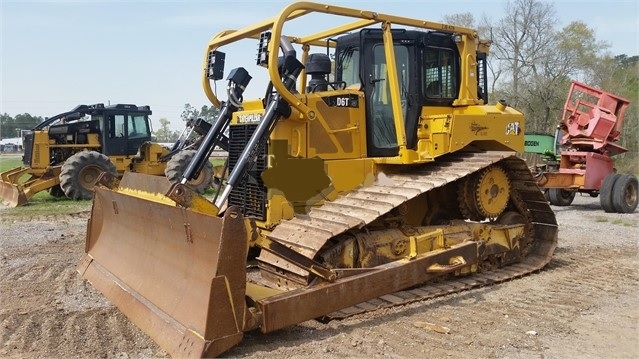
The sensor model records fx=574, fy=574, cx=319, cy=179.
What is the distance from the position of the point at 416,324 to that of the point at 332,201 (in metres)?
1.72

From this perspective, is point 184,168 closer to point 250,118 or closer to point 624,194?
point 250,118

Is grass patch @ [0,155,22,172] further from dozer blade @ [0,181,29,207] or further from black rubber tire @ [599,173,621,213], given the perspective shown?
black rubber tire @ [599,173,621,213]

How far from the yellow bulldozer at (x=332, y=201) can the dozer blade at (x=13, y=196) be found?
9559mm

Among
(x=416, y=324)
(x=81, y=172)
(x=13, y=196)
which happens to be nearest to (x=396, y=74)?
(x=416, y=324)

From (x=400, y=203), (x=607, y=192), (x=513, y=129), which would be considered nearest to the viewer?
(x=400, y=203)

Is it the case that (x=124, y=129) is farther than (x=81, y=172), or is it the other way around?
(x=124, y=129)

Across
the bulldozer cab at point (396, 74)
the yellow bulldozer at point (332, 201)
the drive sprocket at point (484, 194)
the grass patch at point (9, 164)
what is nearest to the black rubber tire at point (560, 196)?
the yellow bulldozer at point (332, 201)

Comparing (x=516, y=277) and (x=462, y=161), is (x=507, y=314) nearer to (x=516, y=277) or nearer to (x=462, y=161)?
(x=516, y=277)

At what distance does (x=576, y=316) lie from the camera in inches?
211

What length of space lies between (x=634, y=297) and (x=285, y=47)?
4521 millimetres

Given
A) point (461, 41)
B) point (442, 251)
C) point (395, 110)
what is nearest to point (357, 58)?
point (395, 110)

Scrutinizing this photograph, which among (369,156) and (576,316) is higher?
(369,156)

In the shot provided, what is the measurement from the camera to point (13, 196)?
14977 millimetres

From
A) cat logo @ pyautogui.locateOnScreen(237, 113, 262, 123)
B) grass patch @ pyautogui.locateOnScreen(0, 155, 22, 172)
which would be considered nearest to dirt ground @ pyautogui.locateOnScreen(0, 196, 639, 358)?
cat logo @ pyautogui.locateOnScreen(237, 113, 262, 123)
